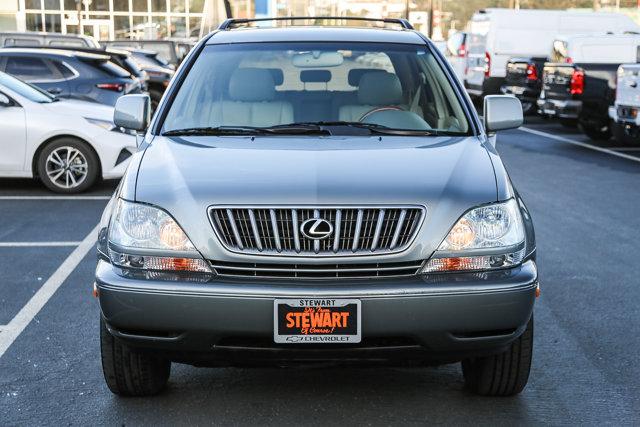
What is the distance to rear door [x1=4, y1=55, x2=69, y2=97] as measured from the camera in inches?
651

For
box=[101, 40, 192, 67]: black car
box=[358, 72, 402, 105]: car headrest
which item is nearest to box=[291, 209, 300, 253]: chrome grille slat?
box=[358, 72, 402, 105]: car headrest

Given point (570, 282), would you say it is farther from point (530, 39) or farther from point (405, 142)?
point (530, 39)

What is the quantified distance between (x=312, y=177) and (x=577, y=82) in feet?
47.1

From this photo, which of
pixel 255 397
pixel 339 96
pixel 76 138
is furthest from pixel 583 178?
pixel 255 397

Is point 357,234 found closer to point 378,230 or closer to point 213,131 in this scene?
point 378,230

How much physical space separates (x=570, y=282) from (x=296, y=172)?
11.2ft

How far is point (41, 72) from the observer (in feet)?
54.4

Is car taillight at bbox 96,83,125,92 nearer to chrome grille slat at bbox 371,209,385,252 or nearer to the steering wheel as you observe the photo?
the steering wheel

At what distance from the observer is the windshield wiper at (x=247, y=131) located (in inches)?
200

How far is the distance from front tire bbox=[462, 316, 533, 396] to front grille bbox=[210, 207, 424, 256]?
2.55 ft

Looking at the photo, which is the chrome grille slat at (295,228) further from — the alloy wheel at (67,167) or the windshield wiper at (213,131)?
the alloy wheel at (67,167)

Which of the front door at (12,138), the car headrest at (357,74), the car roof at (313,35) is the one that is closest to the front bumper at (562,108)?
the front door at (12,138)

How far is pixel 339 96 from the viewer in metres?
5.46

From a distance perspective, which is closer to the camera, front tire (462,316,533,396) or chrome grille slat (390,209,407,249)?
chrome grille slat (390,209,407,249)
